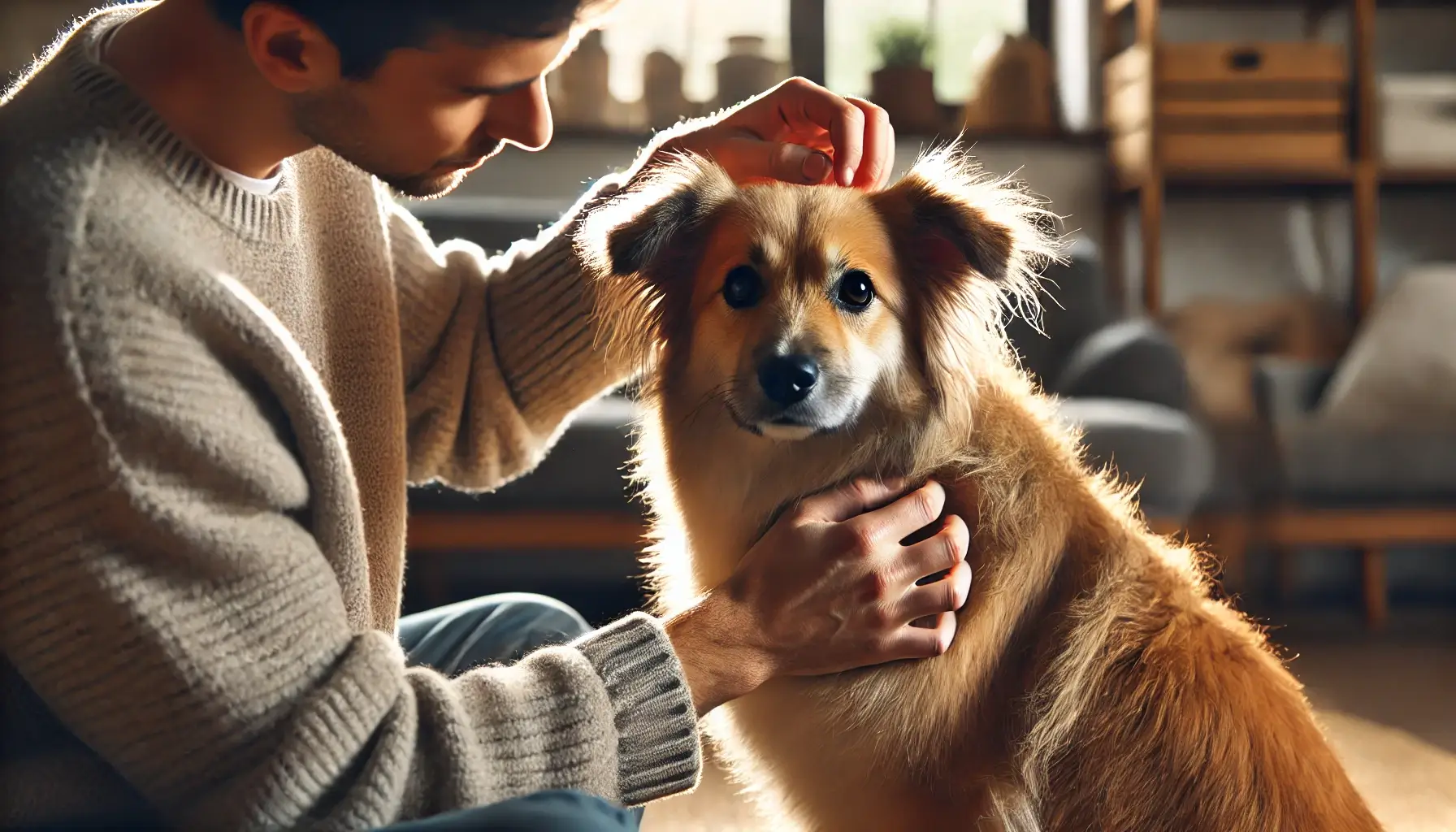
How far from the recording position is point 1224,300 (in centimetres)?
424

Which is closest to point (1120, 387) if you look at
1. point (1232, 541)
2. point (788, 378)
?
point (1232, 541)

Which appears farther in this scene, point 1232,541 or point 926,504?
point 1232,541

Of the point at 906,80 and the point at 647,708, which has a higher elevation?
the point at 906,80

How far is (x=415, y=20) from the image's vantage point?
3.10 feet

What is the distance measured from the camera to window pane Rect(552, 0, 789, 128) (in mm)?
4445

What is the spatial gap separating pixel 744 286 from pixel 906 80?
10.9 ft

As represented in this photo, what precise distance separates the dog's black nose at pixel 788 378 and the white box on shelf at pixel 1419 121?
11.5 feet


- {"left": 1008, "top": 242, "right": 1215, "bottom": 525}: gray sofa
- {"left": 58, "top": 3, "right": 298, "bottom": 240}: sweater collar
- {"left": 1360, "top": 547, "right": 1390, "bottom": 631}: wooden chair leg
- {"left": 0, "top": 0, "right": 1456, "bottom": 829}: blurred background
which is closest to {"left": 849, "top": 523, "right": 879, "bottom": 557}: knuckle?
{"left": 58, "top": 3, "right": 298, "bottom": 240}: sweater collar

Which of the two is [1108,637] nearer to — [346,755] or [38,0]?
[346,755]

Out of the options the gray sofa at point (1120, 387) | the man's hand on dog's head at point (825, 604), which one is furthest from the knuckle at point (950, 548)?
the gray sofa at point (1120, 387)

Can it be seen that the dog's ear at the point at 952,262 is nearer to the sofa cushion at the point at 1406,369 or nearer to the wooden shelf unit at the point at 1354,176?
the sofa cushion at the point at 1406,369

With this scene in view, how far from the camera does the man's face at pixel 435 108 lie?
38.4 inches

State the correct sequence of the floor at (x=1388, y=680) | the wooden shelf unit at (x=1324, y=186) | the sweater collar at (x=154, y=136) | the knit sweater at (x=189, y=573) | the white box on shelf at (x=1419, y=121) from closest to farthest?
the knit sweater at (x=189, y=573)
the sweater collar at (x=154, y=136)
the floor at (x=1388, y=680)
the wooden shelf unit at (x=1324, y=186)
the white box on shelf at (x=1419, y=121)

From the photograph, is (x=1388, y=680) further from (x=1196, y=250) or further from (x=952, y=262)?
(x=952, y=262)
